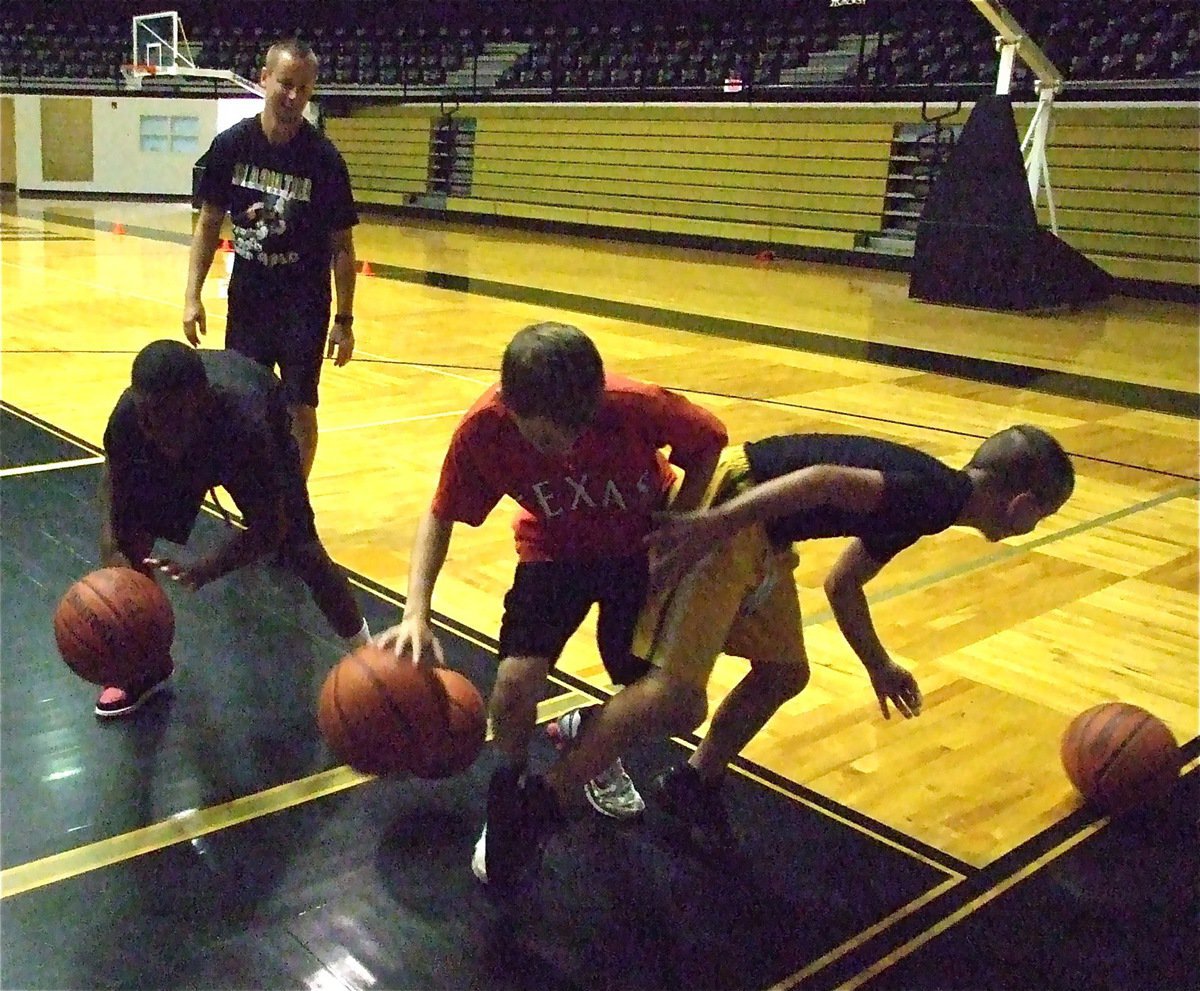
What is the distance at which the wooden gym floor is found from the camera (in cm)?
213

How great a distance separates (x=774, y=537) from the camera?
7.74 ft

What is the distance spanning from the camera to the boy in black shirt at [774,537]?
7.15ft

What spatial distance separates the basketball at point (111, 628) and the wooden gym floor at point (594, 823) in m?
0.17

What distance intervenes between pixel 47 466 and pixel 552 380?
136 inches

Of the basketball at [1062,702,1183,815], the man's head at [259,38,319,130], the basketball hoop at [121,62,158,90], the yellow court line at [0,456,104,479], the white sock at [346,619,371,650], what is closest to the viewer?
the basketball at [1062,702,1183,815]

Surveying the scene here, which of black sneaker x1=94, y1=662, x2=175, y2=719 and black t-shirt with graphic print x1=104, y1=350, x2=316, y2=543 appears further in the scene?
black sneaker x1=94, y1=662, x2=175, y2=719

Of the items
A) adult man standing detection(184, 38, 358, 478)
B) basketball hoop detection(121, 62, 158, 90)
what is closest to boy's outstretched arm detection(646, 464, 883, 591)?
adult man standing detection(184, 38, 358, 478)

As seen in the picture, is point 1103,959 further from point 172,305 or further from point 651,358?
point 172,305

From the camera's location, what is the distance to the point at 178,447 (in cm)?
262

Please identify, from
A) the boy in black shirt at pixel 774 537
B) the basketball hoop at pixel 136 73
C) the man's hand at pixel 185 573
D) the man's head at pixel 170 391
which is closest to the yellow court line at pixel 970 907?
the boy in black shirt at pixel 774 537

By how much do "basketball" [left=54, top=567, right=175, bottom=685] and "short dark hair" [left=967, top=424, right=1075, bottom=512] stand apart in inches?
73.3

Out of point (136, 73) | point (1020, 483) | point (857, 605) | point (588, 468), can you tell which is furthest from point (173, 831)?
point (136, 73)

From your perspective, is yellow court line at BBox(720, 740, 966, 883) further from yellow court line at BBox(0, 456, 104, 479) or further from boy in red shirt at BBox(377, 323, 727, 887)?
yellow court line at BBox(0, 456, 104, 479)

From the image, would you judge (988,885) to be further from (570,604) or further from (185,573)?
(185,573)
